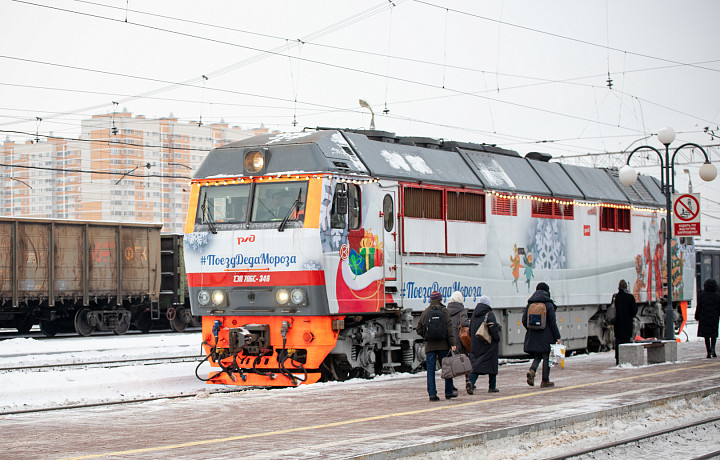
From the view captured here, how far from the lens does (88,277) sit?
30219 millimetres

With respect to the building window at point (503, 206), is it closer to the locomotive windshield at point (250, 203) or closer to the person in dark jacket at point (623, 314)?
the person in dark jacket at point (623, 314)

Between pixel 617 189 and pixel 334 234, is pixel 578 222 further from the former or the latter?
pixel 334 234

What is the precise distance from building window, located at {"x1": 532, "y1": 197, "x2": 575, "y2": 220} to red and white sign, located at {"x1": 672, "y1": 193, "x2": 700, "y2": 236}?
2449 mm

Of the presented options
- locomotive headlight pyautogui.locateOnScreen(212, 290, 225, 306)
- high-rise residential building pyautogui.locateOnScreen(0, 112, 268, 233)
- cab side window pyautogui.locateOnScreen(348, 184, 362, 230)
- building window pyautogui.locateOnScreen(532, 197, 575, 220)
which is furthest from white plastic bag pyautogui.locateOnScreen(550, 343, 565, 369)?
high-rise residential building pyautogui.locateOnScreen(0, 112, 268, 233)

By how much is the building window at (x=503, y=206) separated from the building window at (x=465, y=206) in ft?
1.43

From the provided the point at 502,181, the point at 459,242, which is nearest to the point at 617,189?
the point at 502,181

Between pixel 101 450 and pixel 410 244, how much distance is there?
8.42 meters

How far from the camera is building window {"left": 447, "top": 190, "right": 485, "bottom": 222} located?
57.1 feet

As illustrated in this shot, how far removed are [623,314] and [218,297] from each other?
327 inches

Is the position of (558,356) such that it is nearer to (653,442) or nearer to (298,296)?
(298,296)

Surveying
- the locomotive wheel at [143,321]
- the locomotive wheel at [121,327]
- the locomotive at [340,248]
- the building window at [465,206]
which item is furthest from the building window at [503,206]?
the locomotive wheel at [143,321]

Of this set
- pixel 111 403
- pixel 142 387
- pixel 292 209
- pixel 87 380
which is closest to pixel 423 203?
pixel 292 209

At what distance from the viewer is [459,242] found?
17516 millimetres

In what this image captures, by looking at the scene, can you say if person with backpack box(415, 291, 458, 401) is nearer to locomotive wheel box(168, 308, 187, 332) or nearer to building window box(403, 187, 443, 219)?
building window box(403, 187, 443, 219)
